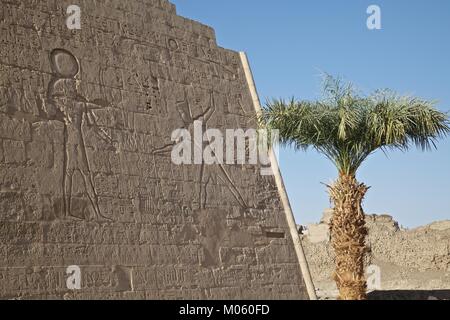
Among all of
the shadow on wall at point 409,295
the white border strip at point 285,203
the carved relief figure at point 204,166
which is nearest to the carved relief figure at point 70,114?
the carved relief figure at point 204,166

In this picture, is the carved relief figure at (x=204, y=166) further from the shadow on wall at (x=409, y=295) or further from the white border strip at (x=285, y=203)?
the shadow on wall at (x=409, y=295)

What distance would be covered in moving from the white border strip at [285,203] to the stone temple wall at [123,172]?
0.13 m

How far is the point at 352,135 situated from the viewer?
889 cm

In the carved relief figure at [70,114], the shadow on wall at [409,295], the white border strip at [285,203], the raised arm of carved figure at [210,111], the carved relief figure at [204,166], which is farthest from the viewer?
the shadow on wall at [409,295]

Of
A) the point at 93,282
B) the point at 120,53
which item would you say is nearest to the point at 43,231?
the point at 93,282

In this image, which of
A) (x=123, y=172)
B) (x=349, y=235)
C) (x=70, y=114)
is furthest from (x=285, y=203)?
(x=70, y=114)

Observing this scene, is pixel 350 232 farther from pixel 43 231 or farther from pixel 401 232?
pixel 401 232

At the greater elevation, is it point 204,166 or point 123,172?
point 204,166

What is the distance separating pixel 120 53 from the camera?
848 cm

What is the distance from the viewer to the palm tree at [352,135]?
8.79 metres

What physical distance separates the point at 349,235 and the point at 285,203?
1.60m

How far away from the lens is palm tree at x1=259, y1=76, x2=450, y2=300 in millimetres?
8789

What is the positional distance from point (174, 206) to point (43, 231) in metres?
1.96

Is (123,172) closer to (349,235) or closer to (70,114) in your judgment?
(70,114)
